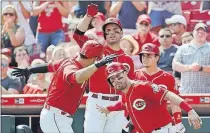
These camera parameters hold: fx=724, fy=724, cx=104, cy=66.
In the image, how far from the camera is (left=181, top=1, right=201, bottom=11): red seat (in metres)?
11.4

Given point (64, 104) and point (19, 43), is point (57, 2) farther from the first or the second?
point (64, 104)

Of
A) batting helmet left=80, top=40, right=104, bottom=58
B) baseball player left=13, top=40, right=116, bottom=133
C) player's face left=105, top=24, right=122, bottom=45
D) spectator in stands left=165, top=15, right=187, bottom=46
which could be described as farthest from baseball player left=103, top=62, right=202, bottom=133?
spectator in stands left=165, top=15, right=187, bottom=46

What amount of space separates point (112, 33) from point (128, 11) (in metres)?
3.07

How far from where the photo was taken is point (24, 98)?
A: 30.9ft

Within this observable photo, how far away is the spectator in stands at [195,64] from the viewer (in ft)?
31.2

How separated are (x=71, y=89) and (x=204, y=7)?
3922mm

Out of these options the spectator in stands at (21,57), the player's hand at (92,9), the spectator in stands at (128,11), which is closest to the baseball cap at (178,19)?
the spectator in stands at (128,11)

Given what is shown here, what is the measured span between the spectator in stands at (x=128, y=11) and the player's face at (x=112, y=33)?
2935 millimetres

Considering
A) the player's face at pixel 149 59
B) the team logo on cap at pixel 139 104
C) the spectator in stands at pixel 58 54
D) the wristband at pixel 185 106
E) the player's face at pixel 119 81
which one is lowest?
the team logo on cap at pixel 139 104

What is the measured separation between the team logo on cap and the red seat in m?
4.28

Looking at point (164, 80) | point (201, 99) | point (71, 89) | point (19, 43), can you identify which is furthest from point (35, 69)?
point (19, 43)

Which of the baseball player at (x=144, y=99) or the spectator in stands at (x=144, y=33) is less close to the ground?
the spectator in stands at (x=144, y=33)

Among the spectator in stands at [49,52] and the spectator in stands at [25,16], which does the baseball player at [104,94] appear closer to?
the spectator in stands at [49,52]

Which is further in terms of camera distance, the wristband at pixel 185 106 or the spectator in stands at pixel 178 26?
the spectator in stands at pixel 178 26
